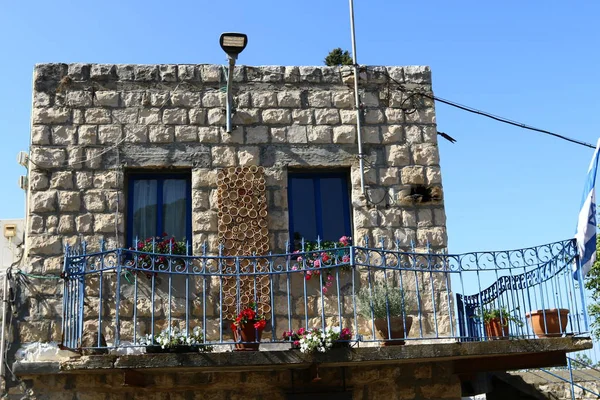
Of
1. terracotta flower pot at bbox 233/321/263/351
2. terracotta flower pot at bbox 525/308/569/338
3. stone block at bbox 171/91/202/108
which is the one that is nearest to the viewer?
terracotta flower pot at bbox 233/321/263/351

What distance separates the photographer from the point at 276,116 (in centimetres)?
941

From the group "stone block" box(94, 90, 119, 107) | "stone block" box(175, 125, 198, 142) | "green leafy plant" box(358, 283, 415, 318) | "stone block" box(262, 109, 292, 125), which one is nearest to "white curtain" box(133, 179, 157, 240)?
"stone block" box(175, 125, 198, 142)

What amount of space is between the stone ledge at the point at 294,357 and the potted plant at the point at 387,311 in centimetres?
24

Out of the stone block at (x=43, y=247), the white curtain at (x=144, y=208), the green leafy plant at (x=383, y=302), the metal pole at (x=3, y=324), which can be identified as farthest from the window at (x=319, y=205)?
the metal pole at (x=3, y=324)

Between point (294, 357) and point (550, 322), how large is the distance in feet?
8.87

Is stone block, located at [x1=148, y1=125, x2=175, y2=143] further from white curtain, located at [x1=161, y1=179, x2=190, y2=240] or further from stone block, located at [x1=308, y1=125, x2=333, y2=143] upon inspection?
stone block, located at [x1=308, y1=125, x2=333, y2=143]

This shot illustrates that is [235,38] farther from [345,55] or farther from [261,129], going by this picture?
[345,55]

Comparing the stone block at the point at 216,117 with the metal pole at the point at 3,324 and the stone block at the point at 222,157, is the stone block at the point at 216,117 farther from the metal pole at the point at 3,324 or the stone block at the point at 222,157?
the metal pole at the point at 3,324

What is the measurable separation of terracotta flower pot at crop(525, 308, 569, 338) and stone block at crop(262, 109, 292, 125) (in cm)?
357

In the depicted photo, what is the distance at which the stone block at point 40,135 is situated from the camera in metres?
9.02

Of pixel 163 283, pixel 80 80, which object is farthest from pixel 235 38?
pixel 163 283

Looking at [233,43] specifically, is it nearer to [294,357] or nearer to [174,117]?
[174,117]

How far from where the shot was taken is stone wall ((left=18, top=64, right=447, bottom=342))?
8.88 m

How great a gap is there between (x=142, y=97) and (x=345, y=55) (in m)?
4.16
